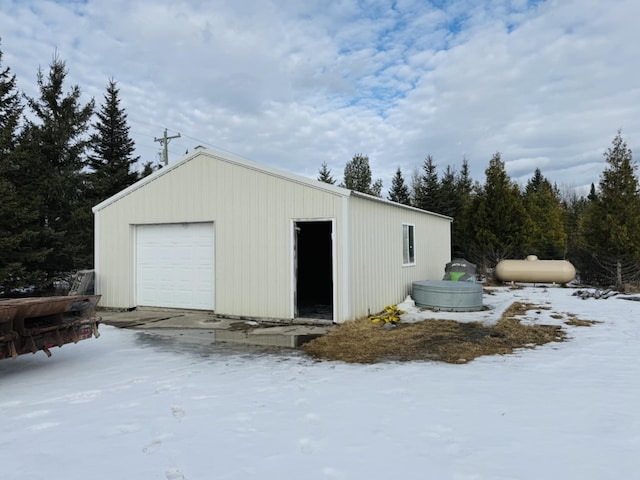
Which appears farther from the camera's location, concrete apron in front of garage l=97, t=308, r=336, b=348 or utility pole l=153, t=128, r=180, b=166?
utility pole l=153, t=128, r=180, b=166

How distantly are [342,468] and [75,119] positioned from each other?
61.4 feet

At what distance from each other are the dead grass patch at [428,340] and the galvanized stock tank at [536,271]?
8.61 m

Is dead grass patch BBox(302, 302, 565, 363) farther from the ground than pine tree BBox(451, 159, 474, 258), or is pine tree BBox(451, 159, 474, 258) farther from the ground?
pine tree BBox(451, 159, 474, 258)

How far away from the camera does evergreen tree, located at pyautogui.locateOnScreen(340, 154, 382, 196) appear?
3023cm

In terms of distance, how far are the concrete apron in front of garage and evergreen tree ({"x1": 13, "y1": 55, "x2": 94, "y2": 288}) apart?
657cm

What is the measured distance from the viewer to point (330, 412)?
372 cm

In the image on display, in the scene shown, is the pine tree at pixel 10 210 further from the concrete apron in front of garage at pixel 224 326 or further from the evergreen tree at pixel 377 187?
the evergreen tree at pixel 377 187

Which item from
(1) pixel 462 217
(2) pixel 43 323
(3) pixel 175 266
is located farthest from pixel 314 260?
(1) pixel 462 217

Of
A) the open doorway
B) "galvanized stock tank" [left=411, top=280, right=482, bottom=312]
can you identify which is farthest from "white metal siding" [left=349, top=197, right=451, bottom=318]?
the open doorway

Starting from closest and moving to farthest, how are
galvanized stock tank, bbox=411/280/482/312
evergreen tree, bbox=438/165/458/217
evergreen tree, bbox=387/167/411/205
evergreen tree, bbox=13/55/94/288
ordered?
galvanized stock tank, bbox=411/280/482/312, evergreen tree, bbox=13/55/94/288, evergreen tree, bbox=438/165/458/217, evergreen tree, bbox=387/167/411/205

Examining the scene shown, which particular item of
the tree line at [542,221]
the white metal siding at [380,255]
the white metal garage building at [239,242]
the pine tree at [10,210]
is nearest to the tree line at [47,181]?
the pine tree at [10,210]

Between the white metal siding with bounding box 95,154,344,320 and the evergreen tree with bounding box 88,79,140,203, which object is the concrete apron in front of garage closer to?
the white metal siding with bounding box 95,154,344,320

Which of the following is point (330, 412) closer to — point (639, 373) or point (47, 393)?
point (47, 393)

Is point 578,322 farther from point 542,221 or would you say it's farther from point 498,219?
point 542,221
